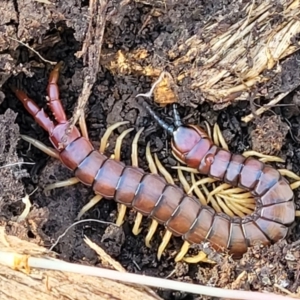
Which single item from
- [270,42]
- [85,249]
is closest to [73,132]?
[85,249]

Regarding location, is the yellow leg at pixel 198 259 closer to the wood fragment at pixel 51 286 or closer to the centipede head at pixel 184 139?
the centipede head at pixel 184 139

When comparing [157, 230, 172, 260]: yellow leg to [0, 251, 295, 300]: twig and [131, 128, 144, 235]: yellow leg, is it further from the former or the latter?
[0, 251, 295, 300]: twig

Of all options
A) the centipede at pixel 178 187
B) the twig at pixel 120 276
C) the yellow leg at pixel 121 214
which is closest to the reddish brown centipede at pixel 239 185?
the centipede at pixel 178 187

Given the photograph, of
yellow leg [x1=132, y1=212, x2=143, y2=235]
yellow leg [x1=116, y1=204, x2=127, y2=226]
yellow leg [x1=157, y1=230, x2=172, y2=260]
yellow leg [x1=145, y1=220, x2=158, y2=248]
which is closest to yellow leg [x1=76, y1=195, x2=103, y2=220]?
yellow leg [x1=116, y1=204, x2=127, y2=226]

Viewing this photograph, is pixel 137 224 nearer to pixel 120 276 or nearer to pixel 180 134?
pixel 180 134

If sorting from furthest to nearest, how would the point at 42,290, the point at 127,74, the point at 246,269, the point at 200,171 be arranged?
the point at 200,171, the point at 127,74, the point at 246,269, the point at 42,290

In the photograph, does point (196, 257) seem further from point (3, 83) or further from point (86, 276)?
point (3, 83)
